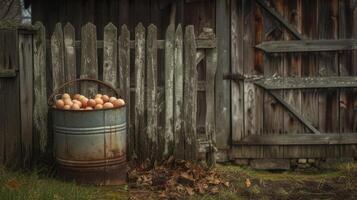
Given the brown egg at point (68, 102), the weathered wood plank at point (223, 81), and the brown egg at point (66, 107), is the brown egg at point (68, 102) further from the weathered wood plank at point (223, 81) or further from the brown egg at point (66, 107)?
the weathered wood plank at point (223, 81)

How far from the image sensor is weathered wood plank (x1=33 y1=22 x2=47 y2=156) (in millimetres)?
6855

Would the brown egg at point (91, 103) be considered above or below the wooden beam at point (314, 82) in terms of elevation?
below

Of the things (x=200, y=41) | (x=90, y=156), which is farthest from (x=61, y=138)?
(x=200, y=41)

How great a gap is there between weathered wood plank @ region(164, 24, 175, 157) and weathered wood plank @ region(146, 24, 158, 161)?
131 millimetres

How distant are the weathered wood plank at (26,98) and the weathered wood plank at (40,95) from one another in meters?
0.05

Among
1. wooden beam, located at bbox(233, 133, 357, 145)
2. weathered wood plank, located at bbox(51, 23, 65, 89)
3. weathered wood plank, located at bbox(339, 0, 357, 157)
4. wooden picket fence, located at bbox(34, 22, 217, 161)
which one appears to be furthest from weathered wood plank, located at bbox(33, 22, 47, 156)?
weathered wood plank, located at bbox(339, 0, 357, 157)

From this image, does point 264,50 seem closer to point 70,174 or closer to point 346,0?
point 346,0

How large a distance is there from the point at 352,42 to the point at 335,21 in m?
0.36

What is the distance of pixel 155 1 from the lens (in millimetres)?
7883

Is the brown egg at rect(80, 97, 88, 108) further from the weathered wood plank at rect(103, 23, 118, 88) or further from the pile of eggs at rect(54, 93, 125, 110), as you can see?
the weathered wood plank at rect(103, 23, 118, 88)

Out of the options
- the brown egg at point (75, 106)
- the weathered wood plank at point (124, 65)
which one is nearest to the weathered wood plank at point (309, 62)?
the weathered wood plank at point (124, 65)

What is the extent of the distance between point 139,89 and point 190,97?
0.62m

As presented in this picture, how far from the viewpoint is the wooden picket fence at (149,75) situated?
686 centimetres

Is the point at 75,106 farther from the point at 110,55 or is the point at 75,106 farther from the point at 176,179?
the point at 176,179
